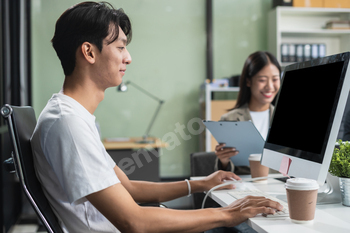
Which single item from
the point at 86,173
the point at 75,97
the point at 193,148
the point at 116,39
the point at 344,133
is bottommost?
the point at 193,148

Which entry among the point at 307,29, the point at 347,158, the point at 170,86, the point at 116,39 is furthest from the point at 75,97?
the point at 307,29

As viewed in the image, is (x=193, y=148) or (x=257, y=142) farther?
(x=193, y=148)

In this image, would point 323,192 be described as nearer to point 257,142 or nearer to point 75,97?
point 257,142

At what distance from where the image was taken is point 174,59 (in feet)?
14.3

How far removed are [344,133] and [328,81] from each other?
1.49 metres

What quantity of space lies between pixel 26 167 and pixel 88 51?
38 cm

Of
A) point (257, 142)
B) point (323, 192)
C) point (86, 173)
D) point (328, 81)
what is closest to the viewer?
point (86, 173)

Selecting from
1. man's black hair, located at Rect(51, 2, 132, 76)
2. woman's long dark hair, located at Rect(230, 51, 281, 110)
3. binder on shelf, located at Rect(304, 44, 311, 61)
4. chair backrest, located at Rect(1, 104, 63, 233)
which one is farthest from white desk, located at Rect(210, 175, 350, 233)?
binder on shelf, located at Rect(304, 44, 311, 61)

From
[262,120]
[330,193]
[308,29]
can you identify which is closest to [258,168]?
[330,193]

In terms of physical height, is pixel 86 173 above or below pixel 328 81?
below

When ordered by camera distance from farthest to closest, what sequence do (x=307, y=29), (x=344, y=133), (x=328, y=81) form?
(x=307, y=29)
(x=344, y=133)
(x=328, y=81)

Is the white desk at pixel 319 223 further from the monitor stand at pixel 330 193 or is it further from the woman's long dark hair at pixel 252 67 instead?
the woman's long dark hair at pixel 252 67

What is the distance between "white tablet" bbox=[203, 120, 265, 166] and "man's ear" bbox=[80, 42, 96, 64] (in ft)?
2.05

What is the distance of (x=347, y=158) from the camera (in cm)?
100
